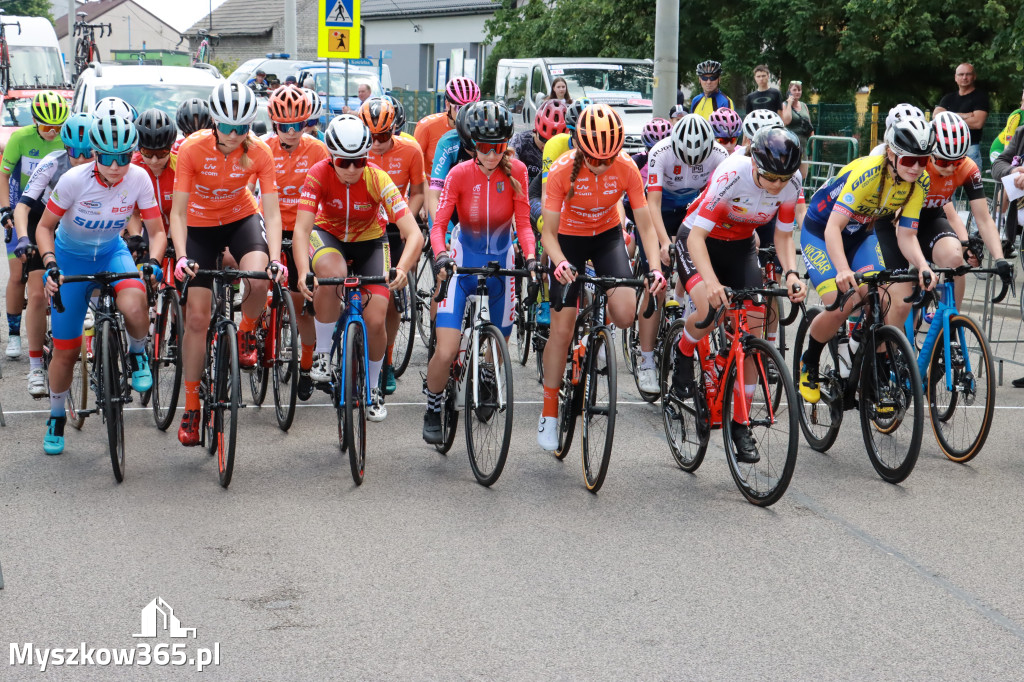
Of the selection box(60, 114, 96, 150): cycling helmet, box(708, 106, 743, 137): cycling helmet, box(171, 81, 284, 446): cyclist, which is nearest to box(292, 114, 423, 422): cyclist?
box(171, 81, 284, 446): cyclist

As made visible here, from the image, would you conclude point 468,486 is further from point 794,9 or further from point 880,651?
point 794,9

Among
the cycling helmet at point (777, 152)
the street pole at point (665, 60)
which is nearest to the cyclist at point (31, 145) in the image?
the cycling helmet at point (777, 152)

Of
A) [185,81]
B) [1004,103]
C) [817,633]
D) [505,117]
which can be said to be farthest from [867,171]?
[1004,103]

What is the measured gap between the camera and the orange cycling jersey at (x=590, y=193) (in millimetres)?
7336

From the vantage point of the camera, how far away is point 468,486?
7008mm

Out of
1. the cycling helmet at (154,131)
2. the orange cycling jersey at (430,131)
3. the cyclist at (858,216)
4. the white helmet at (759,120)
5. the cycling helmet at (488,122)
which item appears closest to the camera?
the cyclist at (858,216)

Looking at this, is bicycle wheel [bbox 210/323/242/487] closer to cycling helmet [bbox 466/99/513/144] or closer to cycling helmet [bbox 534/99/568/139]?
cycling helmet [bbox 466/99/513/144]

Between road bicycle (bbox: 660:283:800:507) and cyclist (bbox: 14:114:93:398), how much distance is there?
3688 mm

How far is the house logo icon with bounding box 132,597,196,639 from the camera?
4848 mm

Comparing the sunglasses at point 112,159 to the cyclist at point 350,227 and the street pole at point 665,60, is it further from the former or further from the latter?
the street pole at point 665,60

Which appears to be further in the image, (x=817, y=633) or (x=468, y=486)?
(x=468, y=486)

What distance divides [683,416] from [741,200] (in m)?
1.28

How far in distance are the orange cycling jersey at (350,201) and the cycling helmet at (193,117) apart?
1.19 m

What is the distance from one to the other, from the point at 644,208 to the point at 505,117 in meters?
0.99
